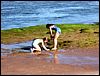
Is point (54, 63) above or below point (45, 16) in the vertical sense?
below

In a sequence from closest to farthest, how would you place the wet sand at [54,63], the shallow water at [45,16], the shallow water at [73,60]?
the wet sand at [54,63] < the shallow water at [73,60] < the shallow water at [45,16]

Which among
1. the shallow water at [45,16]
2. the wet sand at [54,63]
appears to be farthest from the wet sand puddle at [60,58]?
the shallow water at [45,16]

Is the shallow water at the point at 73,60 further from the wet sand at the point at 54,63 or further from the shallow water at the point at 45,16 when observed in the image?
the shallow water at the point at 45,16

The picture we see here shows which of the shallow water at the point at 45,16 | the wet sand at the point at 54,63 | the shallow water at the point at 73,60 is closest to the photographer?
the wet sand at the point at 54,63

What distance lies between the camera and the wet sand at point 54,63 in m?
12.6

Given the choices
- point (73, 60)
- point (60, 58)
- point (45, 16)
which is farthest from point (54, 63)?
point (45, 16)

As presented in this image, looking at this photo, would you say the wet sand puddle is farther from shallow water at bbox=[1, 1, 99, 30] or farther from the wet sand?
shallow water at bbox=[1, 1, 99, 30]

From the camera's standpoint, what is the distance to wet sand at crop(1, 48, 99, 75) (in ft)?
41.4

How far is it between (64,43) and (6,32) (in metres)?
6.19

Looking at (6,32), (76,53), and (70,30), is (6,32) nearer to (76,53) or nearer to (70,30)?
(70,30)

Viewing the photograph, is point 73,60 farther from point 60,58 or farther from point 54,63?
point 54,63

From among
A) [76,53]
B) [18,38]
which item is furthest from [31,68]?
[18,38]

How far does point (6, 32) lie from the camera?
24.1 metres

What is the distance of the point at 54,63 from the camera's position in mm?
14109
